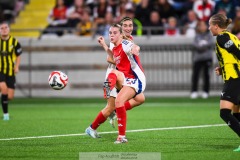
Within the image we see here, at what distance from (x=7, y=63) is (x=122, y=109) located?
6.09 m

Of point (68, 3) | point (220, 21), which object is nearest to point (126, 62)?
point (220, 21)

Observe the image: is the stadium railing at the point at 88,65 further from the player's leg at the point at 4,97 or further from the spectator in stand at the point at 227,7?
the player's leg at the point at 4,97

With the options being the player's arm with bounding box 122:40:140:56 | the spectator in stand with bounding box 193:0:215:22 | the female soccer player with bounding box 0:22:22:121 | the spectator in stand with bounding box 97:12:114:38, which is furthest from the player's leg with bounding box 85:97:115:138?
the spectator in stand with bounding box 97:12:114:38

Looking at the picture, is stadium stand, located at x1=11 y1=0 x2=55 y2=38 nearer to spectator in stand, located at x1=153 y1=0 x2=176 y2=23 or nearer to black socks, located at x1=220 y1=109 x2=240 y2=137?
spectator in stand, located at x1=153 y1=0 x2=176 y2=23

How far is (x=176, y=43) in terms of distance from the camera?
2350 centimetres

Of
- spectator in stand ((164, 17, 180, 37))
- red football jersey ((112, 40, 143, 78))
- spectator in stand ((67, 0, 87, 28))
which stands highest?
spectator in stand ((67, 0, 87, 28))

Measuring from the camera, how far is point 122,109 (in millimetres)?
11000

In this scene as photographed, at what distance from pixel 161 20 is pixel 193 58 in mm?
1681

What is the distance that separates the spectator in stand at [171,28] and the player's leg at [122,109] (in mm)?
11951

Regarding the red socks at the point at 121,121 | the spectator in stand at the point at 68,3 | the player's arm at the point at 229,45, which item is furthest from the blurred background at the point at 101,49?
the player's arm at the point at 229,45

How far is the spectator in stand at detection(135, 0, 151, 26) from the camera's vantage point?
23.6 metres

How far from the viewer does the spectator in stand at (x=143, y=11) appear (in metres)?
23.6

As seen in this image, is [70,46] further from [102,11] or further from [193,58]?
[193,58]

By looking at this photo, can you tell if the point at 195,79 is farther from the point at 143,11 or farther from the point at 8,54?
the point at 8,54
